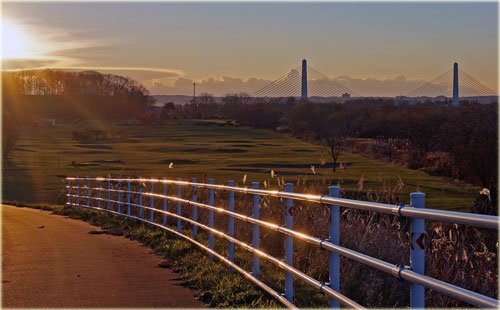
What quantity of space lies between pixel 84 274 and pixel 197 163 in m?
60.1

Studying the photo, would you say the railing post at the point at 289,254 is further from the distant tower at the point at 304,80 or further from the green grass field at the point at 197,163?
the distant tower at the point at 304,80

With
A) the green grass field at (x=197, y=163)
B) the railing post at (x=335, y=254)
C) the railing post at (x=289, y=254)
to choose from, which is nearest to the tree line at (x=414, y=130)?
the green grass field at (x=197, y=163)

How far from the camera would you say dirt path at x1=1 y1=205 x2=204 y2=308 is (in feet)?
32.2

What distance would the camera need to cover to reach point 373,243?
36.3ft

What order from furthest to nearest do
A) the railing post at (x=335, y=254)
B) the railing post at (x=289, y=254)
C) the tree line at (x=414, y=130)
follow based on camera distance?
1. the tree line at (x=414, y=130)
2. the railing post at (x=289, y=254)
3. the railing post at (x=335, y=254)

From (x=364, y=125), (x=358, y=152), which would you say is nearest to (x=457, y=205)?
(x=358, y=152)

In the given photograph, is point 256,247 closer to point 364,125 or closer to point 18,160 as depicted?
point 18,160

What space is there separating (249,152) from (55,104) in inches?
3453

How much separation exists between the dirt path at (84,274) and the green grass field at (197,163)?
9233 millimetres

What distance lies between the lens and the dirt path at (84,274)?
980 centimetres

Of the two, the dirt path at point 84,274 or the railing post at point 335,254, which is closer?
the railing post at point 335,254

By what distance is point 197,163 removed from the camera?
71812 millimetres

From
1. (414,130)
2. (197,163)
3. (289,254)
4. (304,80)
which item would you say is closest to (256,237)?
(289,254)

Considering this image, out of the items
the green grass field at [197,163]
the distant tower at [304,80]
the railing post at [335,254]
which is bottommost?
the green grass field at [197,163]
